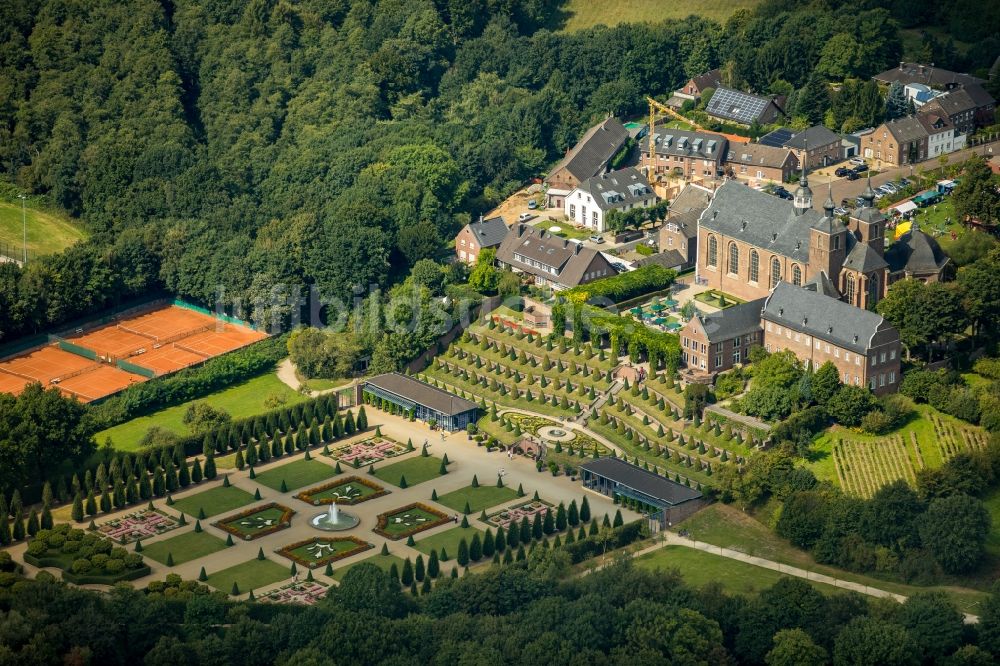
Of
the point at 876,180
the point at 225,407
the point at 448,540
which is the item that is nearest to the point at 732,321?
the point at 448,540

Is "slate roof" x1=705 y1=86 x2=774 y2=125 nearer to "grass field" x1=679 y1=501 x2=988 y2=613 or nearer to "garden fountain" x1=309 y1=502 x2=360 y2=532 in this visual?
"grass field" x1=679 y1=501 x2=988 y2=613

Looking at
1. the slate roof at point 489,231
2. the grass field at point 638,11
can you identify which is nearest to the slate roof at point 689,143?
the slate roof at point 489,231

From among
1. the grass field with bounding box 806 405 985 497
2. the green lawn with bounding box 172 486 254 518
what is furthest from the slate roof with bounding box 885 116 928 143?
the green lawn with bounding box 172 486 254 518

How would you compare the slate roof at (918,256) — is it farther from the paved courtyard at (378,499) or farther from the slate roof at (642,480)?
the paved courtyard at (378,499)

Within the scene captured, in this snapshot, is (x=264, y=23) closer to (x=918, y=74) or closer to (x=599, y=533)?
(x=918, y=74)

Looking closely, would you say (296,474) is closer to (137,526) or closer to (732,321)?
(137,526)

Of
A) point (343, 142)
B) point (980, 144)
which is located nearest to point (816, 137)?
point (980, 144)
